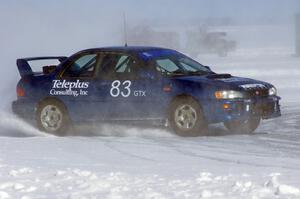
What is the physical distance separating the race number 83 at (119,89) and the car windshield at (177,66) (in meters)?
0.53

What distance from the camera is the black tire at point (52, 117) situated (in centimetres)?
1213

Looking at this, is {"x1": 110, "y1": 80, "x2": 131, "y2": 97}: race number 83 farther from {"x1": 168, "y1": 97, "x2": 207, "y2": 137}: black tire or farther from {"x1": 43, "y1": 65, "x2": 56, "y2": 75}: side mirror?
{"x1": 43, "y1": 65, "x2": 56, "y2": 75}: side mirror

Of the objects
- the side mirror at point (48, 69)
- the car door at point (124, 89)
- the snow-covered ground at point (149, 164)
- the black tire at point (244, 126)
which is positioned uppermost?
the side mirror at point (48, 69)

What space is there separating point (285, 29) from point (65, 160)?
103383 millimetres

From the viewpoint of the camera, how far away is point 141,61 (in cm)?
1166

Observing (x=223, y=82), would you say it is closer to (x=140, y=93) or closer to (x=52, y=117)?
(x=140, y=93)

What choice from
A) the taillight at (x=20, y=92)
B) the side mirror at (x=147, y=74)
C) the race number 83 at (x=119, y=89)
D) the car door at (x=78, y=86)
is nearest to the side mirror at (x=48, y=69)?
the car door at (x=78, y=86)

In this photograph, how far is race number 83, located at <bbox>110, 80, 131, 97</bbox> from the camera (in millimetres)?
11617

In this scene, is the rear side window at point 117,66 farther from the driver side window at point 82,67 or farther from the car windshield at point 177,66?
the car windshield at point 177,66

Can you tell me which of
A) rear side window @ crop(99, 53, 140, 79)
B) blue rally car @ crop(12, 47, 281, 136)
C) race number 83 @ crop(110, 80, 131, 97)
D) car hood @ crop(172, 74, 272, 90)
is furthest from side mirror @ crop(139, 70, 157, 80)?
car hood @ crop(172, 74, 272, 90)

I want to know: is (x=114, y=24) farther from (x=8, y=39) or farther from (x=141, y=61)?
(x=141, y=61)

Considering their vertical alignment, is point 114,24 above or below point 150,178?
above

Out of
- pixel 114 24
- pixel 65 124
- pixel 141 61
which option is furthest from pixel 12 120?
pixel 114 24

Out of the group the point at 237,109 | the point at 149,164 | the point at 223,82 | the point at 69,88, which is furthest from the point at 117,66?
the point at 149,164
